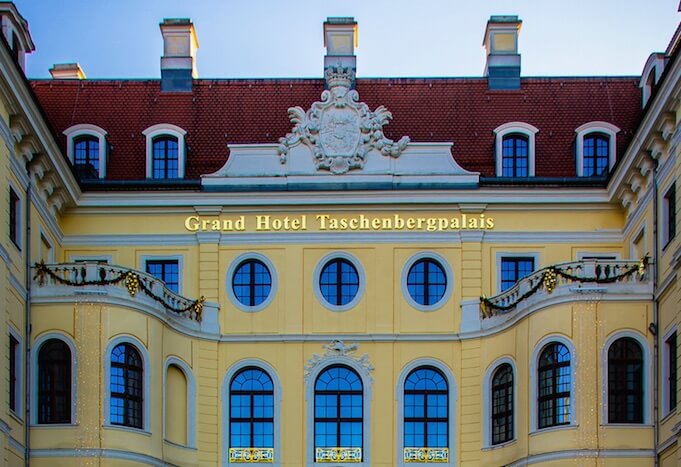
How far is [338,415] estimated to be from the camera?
53.7 m

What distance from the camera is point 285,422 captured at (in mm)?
53469

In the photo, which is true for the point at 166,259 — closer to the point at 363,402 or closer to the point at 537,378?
the point at 363,402

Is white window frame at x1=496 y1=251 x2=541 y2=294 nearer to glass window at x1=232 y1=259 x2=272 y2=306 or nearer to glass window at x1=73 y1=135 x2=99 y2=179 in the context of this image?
glass window at x1=232 y1=259 x2=272 y2=306

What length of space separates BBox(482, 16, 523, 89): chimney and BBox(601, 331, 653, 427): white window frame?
1316cm

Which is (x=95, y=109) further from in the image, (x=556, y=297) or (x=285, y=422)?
(x=556, y=297)

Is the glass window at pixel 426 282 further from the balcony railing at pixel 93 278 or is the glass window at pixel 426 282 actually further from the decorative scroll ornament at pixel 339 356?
the balcony railing at pixel 93 278

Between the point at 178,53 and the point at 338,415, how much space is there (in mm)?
14964

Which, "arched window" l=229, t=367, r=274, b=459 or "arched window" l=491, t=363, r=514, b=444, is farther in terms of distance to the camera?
"arched window" l=229, t=367, r=274, b=459

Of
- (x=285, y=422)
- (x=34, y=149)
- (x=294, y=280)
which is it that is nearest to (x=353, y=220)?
(x=294, y=280)

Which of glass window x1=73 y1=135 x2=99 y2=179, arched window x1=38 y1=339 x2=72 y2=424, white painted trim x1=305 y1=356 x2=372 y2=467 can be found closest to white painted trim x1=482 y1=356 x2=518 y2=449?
white painted trim x1=305 y1=356 x2=372 y2=467

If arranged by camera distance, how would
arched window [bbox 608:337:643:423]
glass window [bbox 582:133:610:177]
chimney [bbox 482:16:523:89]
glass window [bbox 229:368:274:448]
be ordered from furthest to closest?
chimney [bbox 482:16:523:89], glass window [bbox 582:133:610:177], glass window [bbox 229:368:274:448], arched window [bbox 608:337:643:423]

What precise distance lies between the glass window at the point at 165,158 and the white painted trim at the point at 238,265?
3.77 meters

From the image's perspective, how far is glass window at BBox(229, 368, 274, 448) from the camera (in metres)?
53.4

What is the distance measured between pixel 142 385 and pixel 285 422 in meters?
5.31
